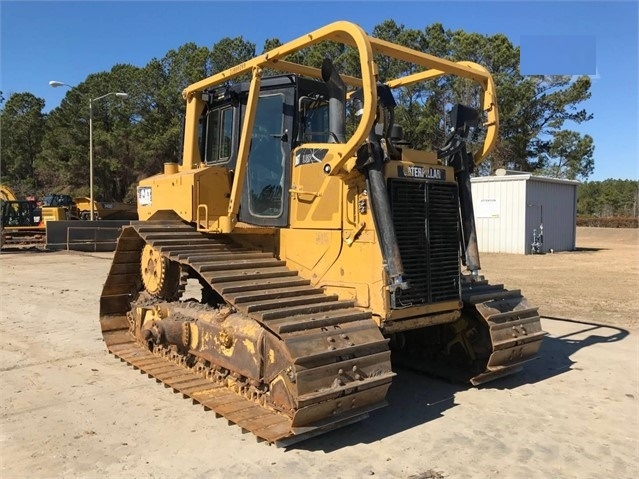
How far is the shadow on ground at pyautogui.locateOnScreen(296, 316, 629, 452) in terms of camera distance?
185 inches

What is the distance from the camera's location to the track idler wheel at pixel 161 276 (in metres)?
6.51

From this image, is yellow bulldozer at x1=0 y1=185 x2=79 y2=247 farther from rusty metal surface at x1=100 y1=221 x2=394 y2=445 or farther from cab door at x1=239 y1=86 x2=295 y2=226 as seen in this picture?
cab door at x1=239 y1=86 x2=295 y2=226

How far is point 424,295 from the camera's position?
17.4 feet

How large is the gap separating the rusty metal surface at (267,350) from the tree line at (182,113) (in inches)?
743

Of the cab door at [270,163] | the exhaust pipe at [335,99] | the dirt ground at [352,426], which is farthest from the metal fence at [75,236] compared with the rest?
the exhaust pipe at [335,99]

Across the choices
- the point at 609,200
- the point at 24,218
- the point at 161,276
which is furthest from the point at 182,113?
the point at 609,200

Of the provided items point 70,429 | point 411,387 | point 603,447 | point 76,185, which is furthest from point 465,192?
point 76,185

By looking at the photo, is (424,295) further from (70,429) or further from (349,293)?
(70,429)

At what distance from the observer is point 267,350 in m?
4.74

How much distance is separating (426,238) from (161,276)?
306 centimetres

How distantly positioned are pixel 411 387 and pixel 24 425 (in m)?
3.67

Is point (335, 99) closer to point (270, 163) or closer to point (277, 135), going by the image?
point (277, 135)

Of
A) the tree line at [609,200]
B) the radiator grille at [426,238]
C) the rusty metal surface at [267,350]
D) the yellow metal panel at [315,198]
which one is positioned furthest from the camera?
the tree line at [609,200]

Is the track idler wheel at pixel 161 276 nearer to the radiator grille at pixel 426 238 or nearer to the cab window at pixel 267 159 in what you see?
the cab window at pixel 267 159
